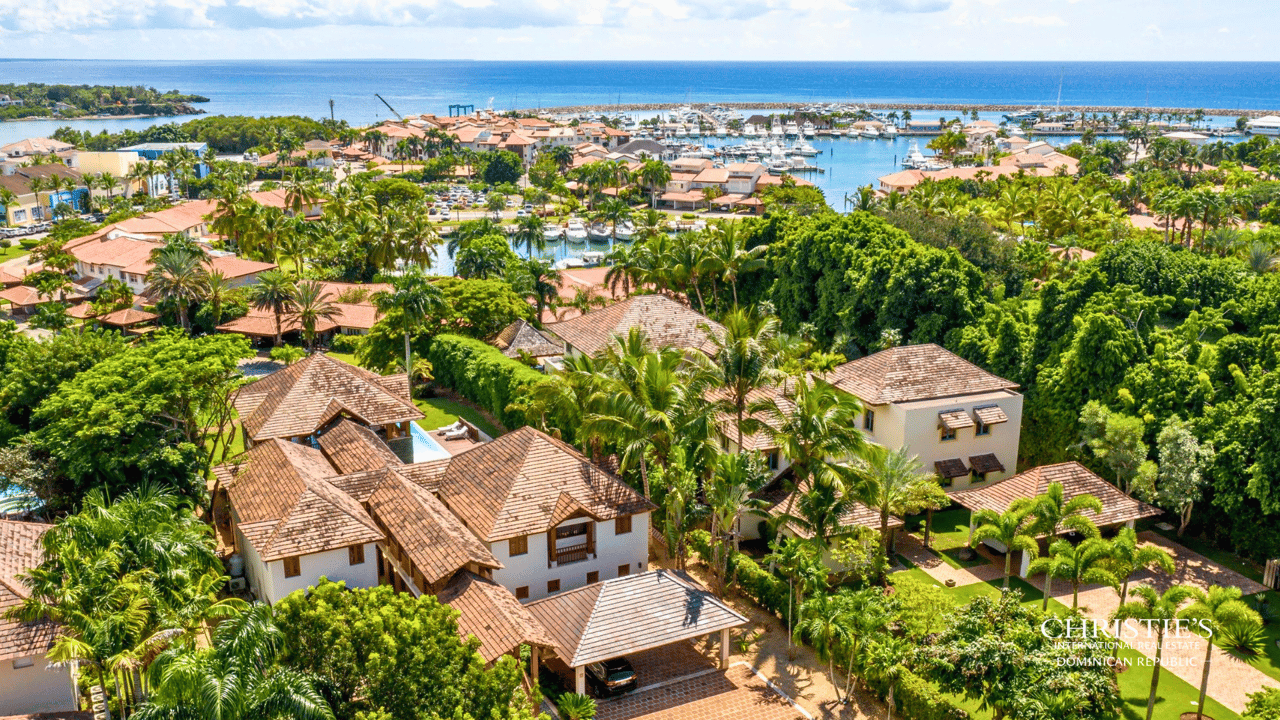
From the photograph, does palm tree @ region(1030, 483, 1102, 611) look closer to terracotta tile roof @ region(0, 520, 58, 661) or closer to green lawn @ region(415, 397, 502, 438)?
green lawn @ region(415, 397, 502, 438)

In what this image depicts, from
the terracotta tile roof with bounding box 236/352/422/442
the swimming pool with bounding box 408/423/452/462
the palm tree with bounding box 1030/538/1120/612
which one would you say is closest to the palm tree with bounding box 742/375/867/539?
the palm tree with bounding box 1030/538/1120/612

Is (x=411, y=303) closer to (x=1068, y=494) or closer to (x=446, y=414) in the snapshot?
(x=446, y=414)

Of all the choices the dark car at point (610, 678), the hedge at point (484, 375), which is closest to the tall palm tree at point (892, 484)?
the dark car at point (610, 678)

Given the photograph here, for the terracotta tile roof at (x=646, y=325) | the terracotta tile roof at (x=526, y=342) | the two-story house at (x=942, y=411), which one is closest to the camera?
the two-story house at (x=942, y=411)

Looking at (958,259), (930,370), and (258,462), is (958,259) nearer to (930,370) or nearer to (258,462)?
(930,370)

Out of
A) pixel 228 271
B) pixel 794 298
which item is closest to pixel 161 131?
pixel 228 271

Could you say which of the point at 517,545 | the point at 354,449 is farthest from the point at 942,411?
the point at 354,449

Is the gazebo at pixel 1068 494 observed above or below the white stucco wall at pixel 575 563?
above

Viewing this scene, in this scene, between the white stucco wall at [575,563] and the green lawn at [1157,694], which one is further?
the white stucco wall at [575,563]

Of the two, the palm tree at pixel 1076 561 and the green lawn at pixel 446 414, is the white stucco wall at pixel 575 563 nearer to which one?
the palm tree at pixel 1076 561
